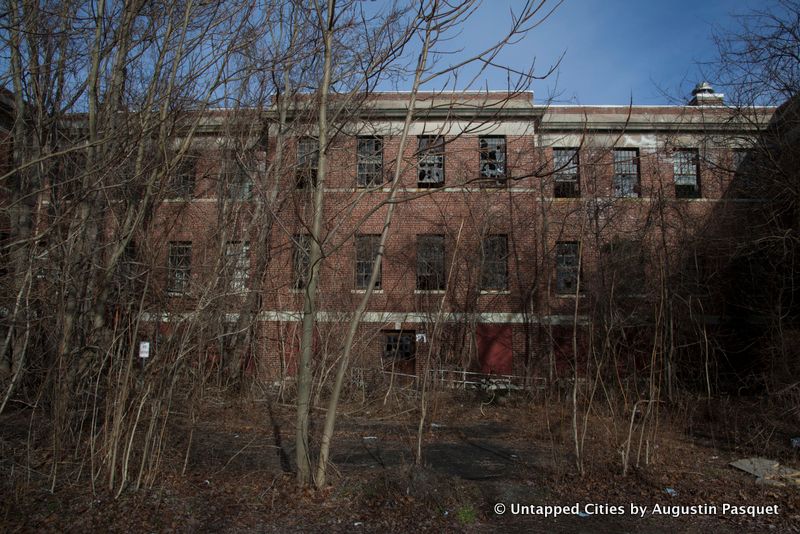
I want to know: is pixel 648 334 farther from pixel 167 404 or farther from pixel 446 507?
pixel 167 404

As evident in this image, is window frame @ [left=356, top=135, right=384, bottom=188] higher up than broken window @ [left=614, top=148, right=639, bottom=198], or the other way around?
broken window @ [left=614, top=148, right=639, bottom=198]

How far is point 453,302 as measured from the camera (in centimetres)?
1978

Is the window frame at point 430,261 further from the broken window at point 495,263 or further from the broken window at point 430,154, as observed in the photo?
the broken window at point 430,154

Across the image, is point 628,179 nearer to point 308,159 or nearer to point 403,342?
point 403,342

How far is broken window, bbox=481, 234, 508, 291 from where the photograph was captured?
20.2m

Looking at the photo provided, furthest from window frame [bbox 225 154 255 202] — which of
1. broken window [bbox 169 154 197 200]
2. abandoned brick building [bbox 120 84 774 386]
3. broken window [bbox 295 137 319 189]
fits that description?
abandoned brick building [bbox 120 84 774 386]

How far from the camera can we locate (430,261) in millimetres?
19953

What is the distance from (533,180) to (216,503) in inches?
676

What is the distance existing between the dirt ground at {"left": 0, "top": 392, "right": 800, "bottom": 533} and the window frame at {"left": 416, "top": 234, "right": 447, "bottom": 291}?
31.0ft

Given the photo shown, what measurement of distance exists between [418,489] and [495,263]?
14.3m

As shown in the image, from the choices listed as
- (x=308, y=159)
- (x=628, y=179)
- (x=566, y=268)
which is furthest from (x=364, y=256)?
(x=308, y=159)

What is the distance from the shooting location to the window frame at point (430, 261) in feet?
65.0

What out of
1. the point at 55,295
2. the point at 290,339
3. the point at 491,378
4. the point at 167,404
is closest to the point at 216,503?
the point at 167,404

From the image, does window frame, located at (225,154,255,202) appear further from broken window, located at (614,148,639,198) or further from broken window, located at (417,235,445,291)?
broken window, located at (614,148,639,198)
